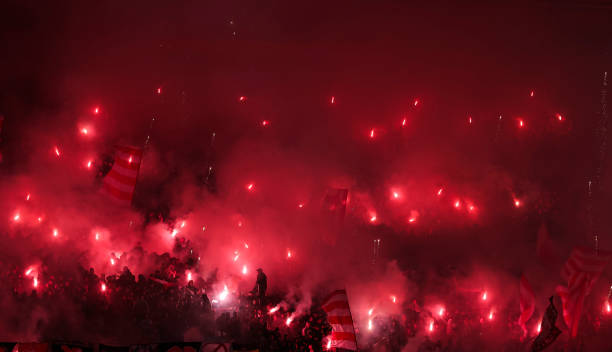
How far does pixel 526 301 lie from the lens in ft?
26.3

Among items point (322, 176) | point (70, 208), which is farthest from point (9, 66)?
point (322, 176)

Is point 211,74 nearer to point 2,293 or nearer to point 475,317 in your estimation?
point 2,293

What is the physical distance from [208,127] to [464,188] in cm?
580

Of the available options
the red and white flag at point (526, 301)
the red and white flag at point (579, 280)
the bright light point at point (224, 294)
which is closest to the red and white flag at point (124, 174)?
the bright light point at point (224, 294)

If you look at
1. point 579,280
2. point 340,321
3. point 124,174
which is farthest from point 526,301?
point 124,174

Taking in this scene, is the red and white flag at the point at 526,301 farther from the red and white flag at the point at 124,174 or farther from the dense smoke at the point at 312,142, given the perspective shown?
the red and white flag at the point at 124,174

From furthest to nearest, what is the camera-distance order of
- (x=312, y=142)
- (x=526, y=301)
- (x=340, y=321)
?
(x=312, y=142) < (x=526, y=301) < (x=340, y=321)

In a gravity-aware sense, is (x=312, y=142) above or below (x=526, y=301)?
above

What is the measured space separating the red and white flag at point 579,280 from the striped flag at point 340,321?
3.92 metres

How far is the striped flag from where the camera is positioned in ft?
22.1

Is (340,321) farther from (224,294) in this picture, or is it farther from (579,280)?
(579,280)

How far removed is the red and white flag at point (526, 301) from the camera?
7961mm

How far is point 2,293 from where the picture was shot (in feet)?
23.9

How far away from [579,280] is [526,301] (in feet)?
3.08
